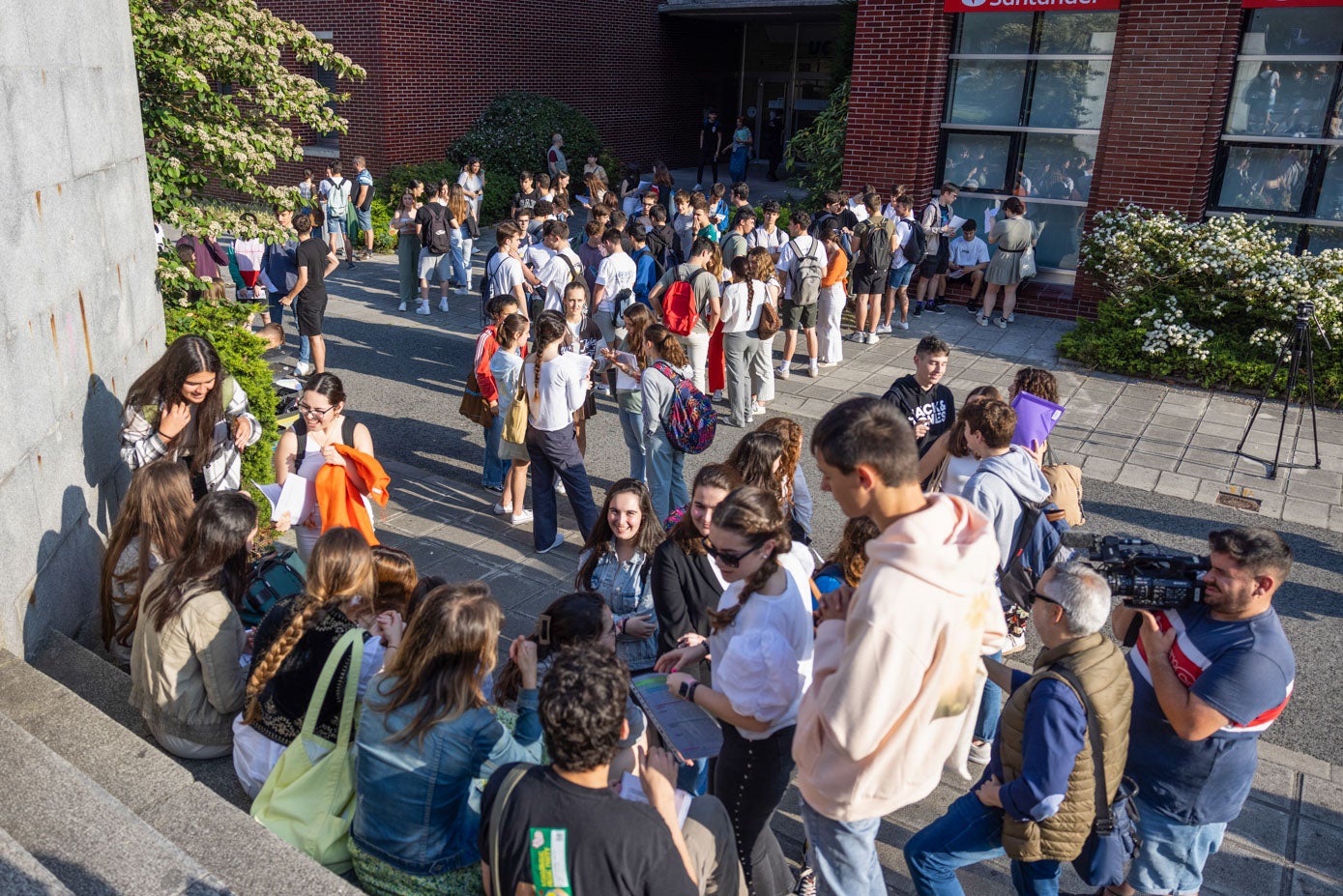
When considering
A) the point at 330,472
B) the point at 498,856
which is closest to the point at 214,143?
the point at 330,472

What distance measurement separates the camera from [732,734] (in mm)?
3596

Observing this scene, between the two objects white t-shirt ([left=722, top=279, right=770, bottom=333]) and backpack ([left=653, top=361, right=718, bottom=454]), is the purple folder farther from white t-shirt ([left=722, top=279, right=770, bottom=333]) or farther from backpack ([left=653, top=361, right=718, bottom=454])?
white t-shirt ([left=722, top=279, right=770, bottom=333])

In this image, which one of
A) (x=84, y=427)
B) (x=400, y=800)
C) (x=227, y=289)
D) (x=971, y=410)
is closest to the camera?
(x=400, y=800)

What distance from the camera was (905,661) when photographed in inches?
97.5

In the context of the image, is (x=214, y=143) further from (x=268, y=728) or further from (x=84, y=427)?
(x=268, y=728)

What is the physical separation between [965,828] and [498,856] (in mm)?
1722

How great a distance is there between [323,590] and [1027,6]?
43.1 feet

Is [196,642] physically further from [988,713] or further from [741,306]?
[741,306]

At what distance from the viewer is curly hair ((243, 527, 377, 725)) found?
11.5 feet

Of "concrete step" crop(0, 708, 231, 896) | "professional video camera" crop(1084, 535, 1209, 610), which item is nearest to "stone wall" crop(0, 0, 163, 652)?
"concrete step" crop(0, 708, 231, 896)

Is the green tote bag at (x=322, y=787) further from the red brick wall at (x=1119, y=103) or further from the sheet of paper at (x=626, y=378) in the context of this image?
the red brick wall at (x=1119, y=103)

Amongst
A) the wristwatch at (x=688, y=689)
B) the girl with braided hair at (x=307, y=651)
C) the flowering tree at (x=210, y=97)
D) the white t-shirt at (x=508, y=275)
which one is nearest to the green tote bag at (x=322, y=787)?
the girl with braided hair at (x=307, y=651)

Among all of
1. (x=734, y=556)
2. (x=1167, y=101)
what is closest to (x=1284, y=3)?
(x=1167, y=101)

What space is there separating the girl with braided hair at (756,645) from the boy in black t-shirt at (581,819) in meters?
0.77
